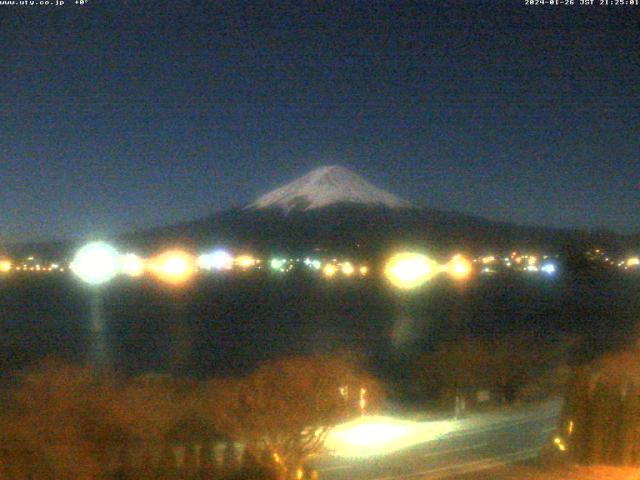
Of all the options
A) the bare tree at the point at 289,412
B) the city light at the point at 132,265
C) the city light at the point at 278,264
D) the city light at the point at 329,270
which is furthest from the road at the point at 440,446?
the city light at the point at 132,265

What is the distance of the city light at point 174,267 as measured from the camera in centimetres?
4034

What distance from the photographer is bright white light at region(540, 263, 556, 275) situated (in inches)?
1486

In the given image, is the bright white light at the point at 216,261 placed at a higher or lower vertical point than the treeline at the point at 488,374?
higher

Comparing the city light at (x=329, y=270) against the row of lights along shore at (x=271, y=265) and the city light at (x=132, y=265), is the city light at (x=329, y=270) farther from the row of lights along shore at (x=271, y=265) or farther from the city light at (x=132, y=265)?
the city light at (x=132, y=265)

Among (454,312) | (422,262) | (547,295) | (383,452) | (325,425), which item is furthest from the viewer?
(422,262)

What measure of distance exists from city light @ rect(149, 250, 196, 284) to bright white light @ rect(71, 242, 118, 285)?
2199mm

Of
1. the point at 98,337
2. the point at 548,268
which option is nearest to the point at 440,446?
the point at 98,337

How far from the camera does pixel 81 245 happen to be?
42531 millimetres

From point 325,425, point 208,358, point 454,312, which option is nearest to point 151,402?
point 325,425

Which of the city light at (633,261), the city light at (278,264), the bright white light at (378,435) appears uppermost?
the city light at (278,264)

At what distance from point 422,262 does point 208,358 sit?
62.1 feet

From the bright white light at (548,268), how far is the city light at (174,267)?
14.9 m

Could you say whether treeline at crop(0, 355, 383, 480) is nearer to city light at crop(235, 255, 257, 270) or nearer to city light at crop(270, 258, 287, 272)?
city light at crop(270, 258, 287, 272)

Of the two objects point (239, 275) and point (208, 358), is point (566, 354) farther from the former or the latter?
point (239, 275)
